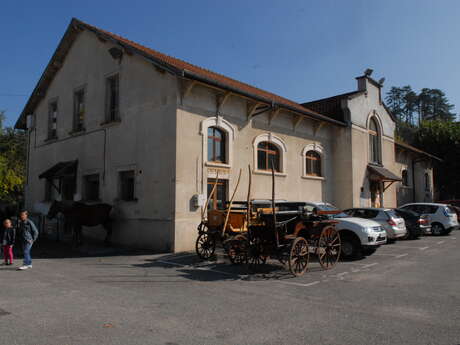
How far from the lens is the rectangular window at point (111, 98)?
666 inches

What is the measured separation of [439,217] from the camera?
19.6 metres

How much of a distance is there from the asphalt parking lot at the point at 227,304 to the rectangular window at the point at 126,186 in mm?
4871

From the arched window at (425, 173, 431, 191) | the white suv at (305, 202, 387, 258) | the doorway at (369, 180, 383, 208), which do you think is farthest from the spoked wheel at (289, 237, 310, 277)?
the arched window at (425, 173, 431, 191)

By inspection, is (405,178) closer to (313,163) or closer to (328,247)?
(313,163)

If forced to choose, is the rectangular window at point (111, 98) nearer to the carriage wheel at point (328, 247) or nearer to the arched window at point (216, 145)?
the arched window at point (216, 145)

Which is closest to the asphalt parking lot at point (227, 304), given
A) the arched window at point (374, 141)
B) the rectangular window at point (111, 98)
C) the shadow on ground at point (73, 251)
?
the shadow on ground at point (73, 251)

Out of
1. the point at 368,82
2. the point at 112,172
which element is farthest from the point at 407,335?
the point at 368,82

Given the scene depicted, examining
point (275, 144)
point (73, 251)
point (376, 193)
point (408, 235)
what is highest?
point (275, 144)

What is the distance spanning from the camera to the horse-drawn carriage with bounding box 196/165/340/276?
9383 millimetres

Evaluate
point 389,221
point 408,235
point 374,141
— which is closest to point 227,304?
point 389,221

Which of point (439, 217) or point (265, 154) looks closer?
point (265, 154)

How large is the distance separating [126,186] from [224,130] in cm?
465

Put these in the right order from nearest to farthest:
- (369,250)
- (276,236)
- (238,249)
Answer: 1. (276,236)
2. (238,249)
3. (369,250)

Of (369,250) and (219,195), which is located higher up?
(219,195)
